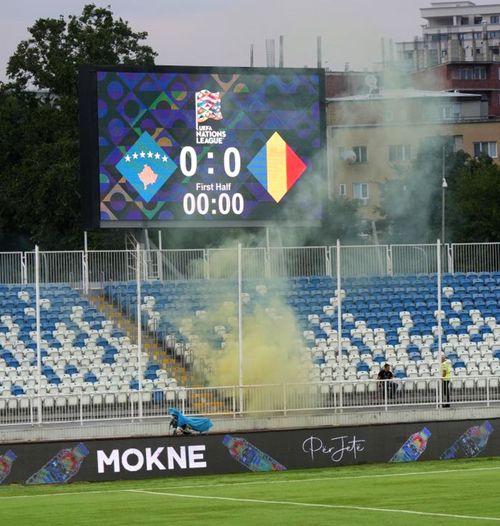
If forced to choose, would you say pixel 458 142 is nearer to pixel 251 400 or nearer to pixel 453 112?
pixel 453 112

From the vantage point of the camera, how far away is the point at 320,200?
1746 inches

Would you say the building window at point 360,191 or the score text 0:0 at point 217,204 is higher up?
the building window at point 360,191

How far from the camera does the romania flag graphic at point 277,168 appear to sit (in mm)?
44031

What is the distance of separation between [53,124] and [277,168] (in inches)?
992

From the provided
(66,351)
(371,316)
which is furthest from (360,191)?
(66,351)

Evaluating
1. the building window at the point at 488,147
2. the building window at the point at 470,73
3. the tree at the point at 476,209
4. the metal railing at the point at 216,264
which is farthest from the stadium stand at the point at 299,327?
the building window at the point at 470,73

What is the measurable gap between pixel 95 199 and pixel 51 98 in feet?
97.2

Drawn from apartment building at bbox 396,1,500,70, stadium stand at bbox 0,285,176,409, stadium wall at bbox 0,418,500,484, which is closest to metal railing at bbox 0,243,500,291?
stadium stand at bbox 0,285,176,409

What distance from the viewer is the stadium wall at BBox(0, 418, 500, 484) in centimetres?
3303

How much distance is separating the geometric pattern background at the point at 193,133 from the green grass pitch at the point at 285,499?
11030 mm

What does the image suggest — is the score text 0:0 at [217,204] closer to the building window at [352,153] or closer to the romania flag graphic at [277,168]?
the romania flag graphic at [277,168]

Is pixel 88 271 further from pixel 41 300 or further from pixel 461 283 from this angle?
pixel 461 283

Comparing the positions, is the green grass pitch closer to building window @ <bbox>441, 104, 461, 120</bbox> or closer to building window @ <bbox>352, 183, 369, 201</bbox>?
building window @ <bbox>352, 183, 369, 201</bbox>

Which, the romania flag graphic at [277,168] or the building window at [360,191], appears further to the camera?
the building window at [360,191]
